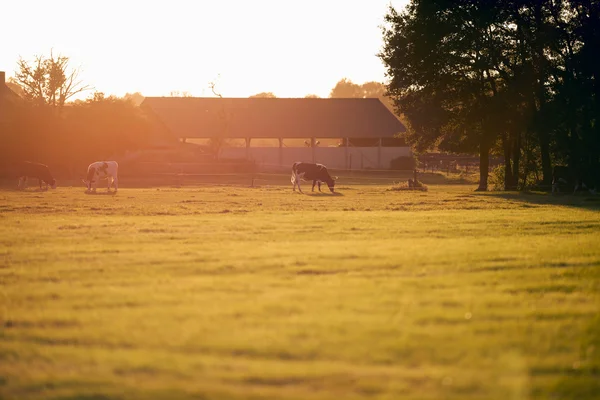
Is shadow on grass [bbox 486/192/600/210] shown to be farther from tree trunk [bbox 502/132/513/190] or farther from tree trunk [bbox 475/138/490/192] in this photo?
tree trunk [bbox 475/138/490/192]

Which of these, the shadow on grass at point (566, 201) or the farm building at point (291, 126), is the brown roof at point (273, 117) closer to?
the farm building at point (291, 126)

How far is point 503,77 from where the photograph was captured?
38.7 meters

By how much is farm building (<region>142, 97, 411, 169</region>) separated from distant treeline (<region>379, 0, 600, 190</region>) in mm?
31885

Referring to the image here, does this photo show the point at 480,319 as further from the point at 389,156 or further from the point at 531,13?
the point at 389,156

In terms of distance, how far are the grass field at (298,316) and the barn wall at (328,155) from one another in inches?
2331

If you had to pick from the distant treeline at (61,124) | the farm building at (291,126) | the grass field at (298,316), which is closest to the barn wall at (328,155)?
the farm building at (291,126)

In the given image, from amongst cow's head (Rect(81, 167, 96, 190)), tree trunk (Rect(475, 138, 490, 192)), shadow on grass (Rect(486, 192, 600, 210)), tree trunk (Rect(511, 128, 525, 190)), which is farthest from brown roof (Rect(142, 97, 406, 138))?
shadow on grass (Rect(486, 192, 600, 210))

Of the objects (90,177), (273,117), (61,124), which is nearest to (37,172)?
(90,177)

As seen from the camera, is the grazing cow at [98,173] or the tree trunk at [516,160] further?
the tree trunk at [516,160]

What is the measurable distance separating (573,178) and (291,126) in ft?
145

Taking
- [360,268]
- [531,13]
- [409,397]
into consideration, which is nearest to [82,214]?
[360,268]

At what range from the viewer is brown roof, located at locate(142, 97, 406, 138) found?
250 ft

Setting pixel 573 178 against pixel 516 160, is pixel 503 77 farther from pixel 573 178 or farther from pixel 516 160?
pixel 573 178

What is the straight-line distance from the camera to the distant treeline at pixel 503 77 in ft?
118
